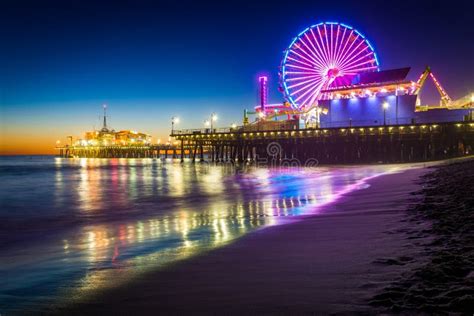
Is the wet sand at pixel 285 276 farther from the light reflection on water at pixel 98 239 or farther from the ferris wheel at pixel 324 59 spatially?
the ferris wheel at pixel 324 59

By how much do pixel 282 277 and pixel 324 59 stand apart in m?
54.4

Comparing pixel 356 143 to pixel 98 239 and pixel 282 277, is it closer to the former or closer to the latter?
pixel 98 239

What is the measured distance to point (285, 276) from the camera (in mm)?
4957

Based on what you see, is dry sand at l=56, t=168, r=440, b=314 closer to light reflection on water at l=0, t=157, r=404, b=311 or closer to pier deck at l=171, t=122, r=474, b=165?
light reflection on water at l=0, t=157, r=404, b=311

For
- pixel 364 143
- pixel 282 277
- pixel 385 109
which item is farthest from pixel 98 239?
pixel 385 109

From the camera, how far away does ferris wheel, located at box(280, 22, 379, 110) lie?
55.0m

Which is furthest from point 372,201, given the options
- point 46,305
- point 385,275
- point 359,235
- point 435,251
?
point 46,305

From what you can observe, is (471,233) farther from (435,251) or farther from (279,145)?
(279,145)

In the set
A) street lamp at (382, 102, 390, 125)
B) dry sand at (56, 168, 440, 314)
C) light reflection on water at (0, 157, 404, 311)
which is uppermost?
street lamp at (382, 102, 390, 125)

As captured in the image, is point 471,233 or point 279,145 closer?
point 471,233

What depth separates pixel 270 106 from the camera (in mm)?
84688

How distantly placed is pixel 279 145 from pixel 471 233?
5050cm

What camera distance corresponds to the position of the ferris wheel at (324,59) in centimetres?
5503

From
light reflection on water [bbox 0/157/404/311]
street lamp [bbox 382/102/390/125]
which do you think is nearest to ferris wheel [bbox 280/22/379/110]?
street lamp [bbox 382/102/390/125]
